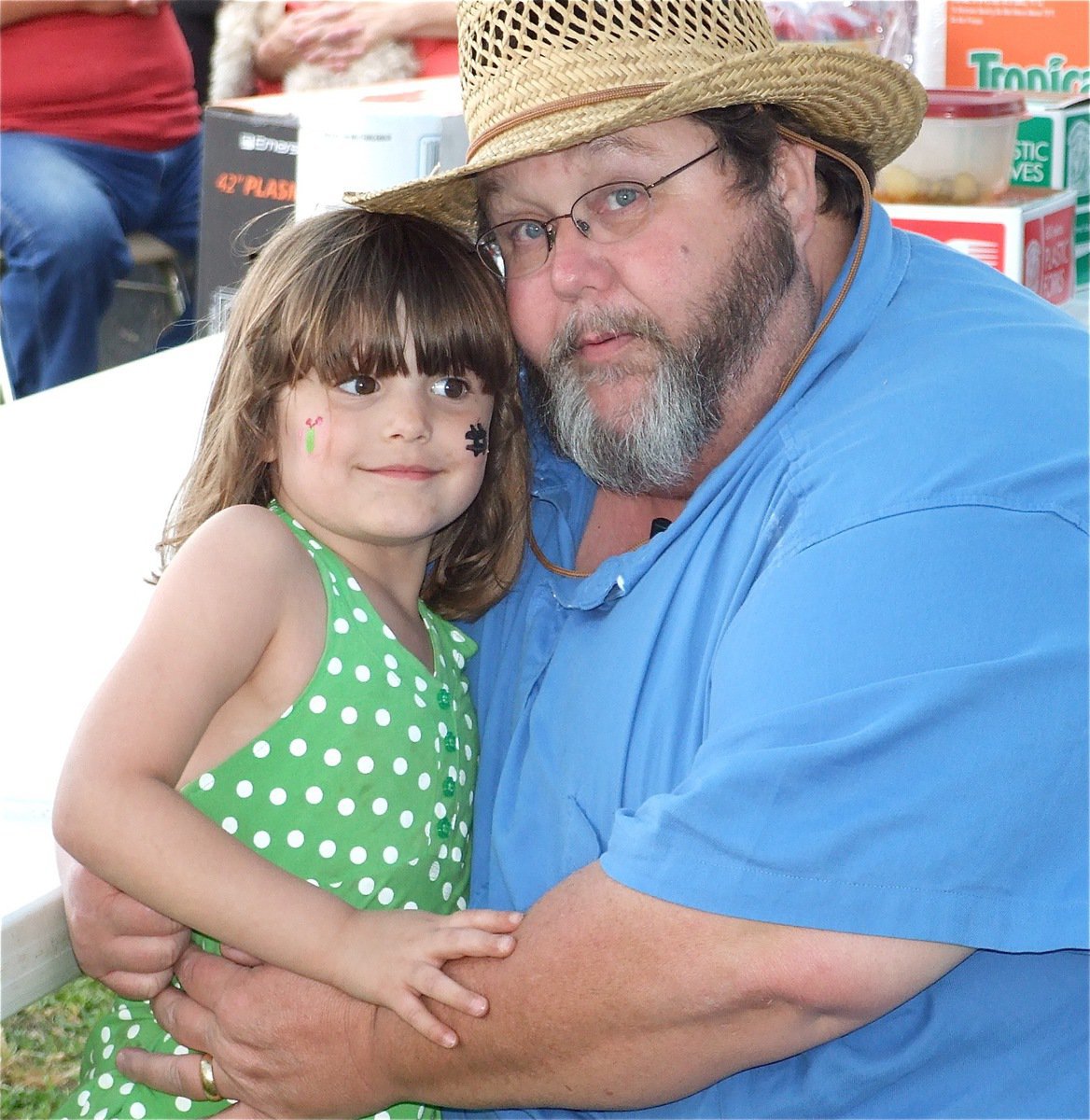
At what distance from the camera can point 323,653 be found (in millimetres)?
1610

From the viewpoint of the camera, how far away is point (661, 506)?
1831 mm

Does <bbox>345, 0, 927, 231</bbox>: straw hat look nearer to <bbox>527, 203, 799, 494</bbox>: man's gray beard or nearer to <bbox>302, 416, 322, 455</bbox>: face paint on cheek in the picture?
<bbox>527, 203, 799, 494</bbox>: man's gray beard

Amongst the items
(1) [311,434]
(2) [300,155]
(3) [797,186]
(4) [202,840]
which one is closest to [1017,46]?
(2) [300,155]

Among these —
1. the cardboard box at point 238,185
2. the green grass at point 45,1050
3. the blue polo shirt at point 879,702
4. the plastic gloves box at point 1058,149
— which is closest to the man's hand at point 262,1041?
the blue polo shirt at point 879,702

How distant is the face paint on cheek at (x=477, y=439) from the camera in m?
1.74

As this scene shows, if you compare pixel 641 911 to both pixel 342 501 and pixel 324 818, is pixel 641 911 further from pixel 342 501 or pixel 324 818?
pixel 342 501

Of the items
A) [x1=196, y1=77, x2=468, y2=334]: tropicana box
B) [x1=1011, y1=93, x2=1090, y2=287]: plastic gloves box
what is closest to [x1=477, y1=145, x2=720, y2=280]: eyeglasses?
[x1=196, y1=77, x2=468, y2=334]: tropicana box

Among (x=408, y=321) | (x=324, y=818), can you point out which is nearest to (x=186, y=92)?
(x=408, y=321)

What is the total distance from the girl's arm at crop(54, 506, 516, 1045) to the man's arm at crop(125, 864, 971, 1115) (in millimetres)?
40

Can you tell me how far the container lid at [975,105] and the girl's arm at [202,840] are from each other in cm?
212

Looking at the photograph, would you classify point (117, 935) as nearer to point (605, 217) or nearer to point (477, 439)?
point (477, 439)

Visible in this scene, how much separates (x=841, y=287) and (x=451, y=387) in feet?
1.58

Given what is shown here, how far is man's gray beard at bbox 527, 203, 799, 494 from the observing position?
5.40 ft

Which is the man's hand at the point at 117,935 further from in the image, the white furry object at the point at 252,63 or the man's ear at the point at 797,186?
the white furry object at the point at 252,63
